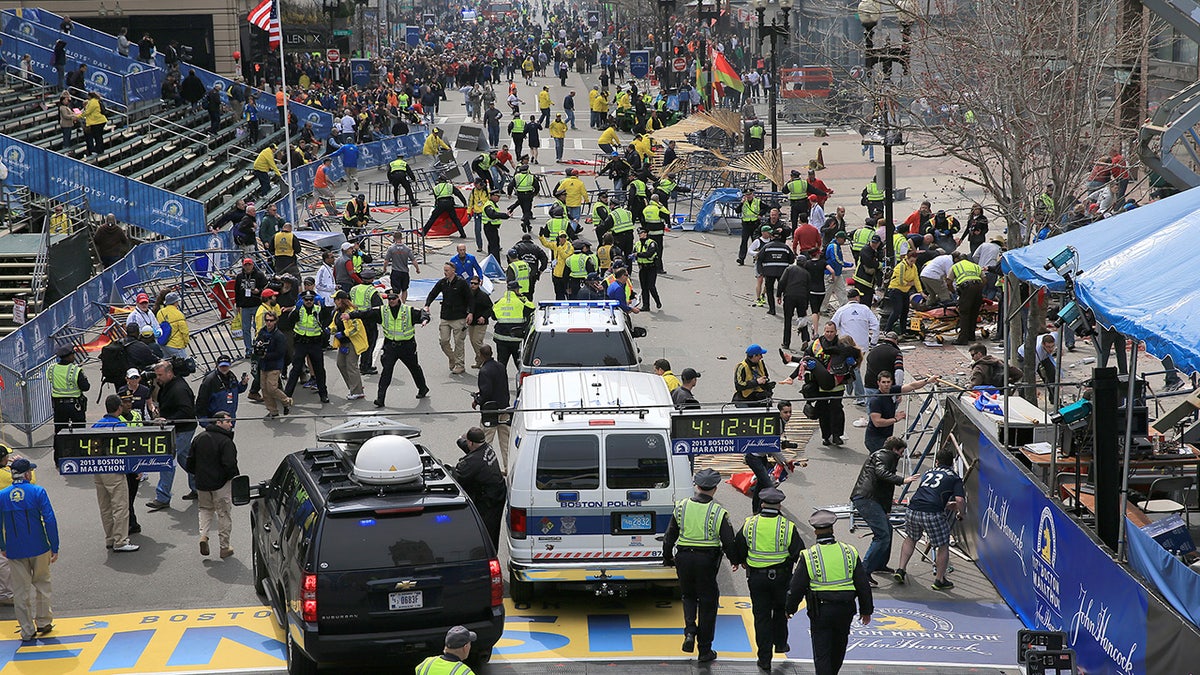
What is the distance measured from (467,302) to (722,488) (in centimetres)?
605

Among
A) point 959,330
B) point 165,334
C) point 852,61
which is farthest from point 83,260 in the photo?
point 852,61

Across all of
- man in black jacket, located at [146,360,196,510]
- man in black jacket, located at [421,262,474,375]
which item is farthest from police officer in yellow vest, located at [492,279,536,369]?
man in black jacket, located at [146,360,196,510]

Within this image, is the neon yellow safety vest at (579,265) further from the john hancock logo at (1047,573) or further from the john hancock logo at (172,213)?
the john hancock logo at (1047,573)

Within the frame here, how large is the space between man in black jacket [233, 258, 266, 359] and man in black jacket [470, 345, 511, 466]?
6152 mm

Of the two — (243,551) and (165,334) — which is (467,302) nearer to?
(165,334)

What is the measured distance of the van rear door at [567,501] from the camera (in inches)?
484

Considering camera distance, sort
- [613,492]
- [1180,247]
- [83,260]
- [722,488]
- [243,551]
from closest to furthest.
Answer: [1180,247] → [613,492] → [243,551] → [722,488] → [83,260]

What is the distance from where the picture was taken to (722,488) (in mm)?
16312

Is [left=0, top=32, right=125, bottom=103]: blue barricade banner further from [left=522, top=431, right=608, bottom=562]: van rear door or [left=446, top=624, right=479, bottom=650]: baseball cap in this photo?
[left=446, top=624, right=479, bottom=650]: baseball cap

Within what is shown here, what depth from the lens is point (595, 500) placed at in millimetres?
12312

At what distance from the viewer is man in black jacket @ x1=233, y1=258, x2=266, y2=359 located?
70.9 feet

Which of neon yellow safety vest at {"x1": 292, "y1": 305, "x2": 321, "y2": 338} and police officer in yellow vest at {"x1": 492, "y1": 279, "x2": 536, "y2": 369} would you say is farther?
police officer in yellow vest at {"x1": 492, "y1": 279, "x2": 536, "y2": 369}

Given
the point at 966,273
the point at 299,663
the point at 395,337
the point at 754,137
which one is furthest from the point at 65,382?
the point at 754,137

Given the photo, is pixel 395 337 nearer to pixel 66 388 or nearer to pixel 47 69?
pixel 66 388
